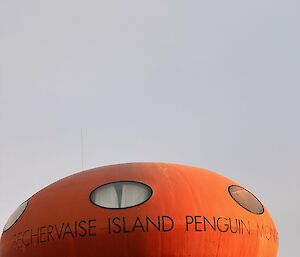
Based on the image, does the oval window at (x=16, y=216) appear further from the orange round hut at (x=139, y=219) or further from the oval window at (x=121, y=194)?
the oval window at (x=121, y=194)

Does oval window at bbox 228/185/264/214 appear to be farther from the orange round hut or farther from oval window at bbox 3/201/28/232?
oval window at bbox 3/201/28/232

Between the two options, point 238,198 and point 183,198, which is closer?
point 183,198

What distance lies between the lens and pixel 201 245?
1474cm

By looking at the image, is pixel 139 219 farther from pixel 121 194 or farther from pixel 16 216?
pixel 16 216

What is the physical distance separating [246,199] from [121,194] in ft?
12.3

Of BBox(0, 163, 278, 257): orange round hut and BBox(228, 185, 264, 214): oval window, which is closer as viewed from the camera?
BBox(0, 163, 278, 257): orange round hut

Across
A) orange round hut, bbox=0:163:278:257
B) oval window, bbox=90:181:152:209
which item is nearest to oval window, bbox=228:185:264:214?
orange round hut, bbox=0:163:278:257

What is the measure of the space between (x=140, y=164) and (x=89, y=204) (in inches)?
88.6

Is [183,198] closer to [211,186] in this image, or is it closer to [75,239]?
[211,186]

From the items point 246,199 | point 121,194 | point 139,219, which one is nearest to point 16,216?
point 121,194

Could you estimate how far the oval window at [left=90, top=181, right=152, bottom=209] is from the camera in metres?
14.9

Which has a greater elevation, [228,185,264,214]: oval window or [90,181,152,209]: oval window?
[90,181,152,209]: oval window

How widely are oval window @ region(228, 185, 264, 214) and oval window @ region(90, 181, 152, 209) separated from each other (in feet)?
8.61

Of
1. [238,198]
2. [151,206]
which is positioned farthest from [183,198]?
[238,198]
